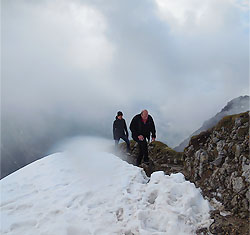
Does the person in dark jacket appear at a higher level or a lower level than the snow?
higher

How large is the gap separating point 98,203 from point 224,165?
16.4 feet

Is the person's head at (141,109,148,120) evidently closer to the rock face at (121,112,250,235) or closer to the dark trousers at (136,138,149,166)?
the dark trousers at (136,138,149,166)

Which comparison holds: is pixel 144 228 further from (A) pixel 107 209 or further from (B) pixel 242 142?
(B) pixel 242 142

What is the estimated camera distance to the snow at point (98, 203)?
662 centimetres

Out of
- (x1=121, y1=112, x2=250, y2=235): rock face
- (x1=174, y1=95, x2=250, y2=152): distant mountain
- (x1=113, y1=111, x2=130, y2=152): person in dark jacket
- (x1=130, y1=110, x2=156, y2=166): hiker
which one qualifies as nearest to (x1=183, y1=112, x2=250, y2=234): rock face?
(x1=121, y1=112, x2=250, y2=235): rock face

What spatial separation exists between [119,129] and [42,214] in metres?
9.74

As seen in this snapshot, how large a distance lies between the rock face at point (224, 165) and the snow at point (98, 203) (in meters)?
1.04

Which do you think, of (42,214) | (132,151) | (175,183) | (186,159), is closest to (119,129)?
(132,151)

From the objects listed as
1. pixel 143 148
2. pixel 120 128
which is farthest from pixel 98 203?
pixel 120 128

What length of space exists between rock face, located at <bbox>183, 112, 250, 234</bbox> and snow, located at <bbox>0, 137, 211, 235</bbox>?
104 centimetres

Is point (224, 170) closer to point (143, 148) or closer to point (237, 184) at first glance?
point (237, 184)

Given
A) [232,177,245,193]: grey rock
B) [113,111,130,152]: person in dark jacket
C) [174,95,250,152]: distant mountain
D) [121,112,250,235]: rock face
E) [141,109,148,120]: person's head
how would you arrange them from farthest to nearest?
[174,95,250,152]: distant mountain → [113,111,130,152]: person in dark jacket → [141,109,148,120]: person's head → [232,177,245,193]: grey rock → [121,112,250,235]: rock face

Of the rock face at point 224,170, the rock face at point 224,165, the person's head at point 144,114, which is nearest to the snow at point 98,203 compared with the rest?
the rock face at point 224,170

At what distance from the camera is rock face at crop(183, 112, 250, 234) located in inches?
299
